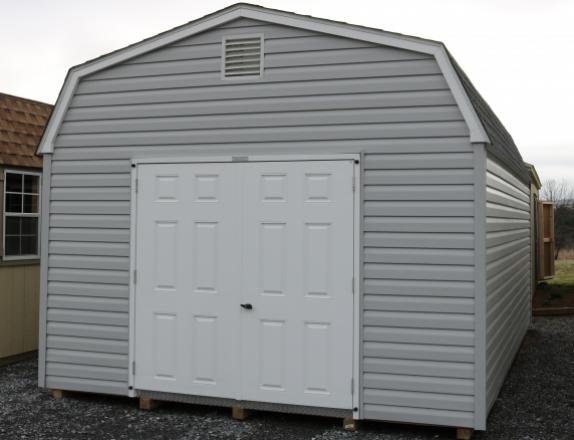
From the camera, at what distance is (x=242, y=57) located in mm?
5840

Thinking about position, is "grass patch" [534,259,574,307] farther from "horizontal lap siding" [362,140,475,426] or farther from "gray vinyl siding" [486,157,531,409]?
"horizontal lap siding" [362,140,475,426]

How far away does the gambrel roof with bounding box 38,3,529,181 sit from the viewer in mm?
5188

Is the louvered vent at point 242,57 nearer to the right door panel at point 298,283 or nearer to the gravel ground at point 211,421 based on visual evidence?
the right door panel at point 298,283

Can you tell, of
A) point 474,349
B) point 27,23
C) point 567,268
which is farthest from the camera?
point 567,268

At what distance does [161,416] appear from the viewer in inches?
229

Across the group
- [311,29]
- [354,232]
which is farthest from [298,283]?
[311,29]

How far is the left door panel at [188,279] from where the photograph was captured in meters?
5.76

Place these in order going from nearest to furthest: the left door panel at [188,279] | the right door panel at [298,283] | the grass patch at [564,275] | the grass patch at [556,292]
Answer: the right door panel at [298,283], the left door panel at [188,279], the grass patch at [556,292], the grass patch at [564,275]

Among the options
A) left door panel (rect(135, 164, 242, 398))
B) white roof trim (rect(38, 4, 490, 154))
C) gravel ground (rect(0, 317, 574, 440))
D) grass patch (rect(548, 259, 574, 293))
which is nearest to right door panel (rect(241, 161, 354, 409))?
left door panel (rect(135, 164, 242, 398))

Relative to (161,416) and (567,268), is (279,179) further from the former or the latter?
(567,268)

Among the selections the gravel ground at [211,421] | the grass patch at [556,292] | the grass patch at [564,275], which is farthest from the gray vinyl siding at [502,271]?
the grass patch at [564,275]

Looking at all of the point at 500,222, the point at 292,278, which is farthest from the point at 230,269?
the point at 500,222

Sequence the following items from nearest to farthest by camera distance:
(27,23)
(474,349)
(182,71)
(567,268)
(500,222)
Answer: (474,349) → (182,71) → (500,222) → (27,23) → (567,268)

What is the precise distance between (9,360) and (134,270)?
314cm
